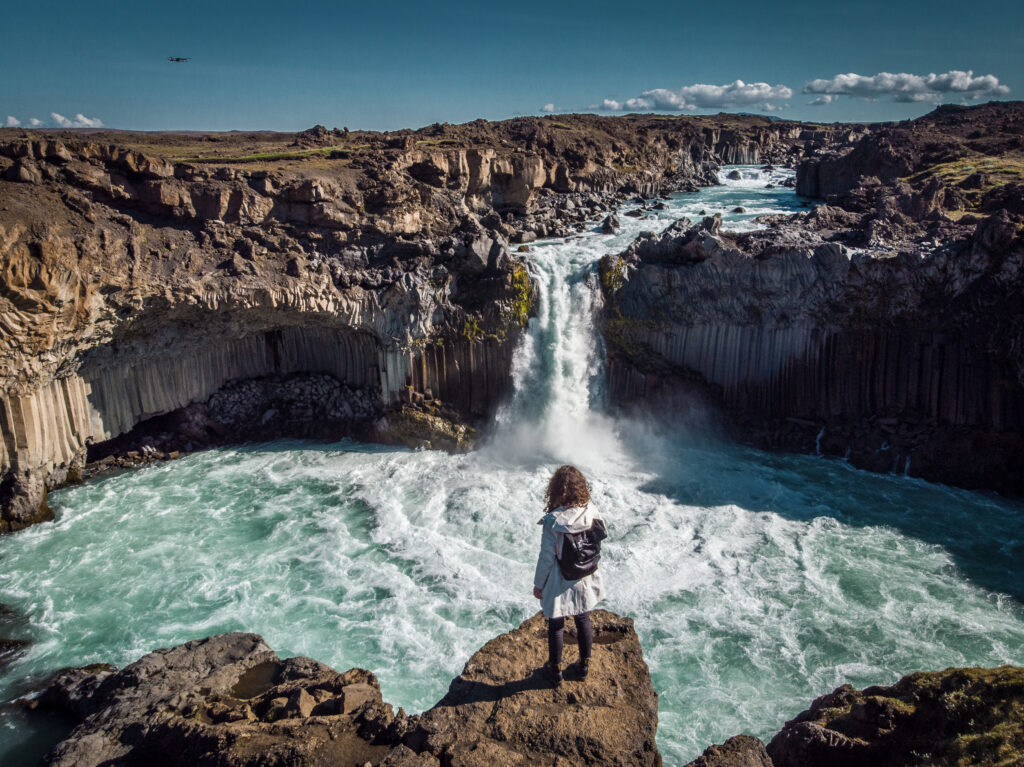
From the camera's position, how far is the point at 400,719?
789 centimetres

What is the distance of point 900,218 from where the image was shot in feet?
78.2

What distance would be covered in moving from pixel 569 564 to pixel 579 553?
16 cm

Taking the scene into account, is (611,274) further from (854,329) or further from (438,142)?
(438,142)

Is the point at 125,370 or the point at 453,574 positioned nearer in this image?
the point at 453,574

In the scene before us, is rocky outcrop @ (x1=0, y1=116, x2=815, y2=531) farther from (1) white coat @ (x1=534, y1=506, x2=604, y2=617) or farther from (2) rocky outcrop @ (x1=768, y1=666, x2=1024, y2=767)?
(2) rocky outcrop @ (x1=768, y1=666, x2=1024, y2=767)

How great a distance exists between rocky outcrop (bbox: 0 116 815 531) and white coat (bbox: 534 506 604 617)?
16.5 meters

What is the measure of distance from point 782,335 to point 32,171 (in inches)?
986

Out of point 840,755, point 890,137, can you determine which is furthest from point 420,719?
point 890,137

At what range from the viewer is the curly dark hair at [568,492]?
7488mm

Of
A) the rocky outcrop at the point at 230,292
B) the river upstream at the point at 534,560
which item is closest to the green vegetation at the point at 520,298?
the rocky outcrop at the point at 230,292

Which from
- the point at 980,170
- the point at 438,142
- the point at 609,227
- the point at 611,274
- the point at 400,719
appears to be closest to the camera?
the point at 400,719

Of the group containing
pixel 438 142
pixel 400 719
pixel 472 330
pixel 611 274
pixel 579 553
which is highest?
pixel 438 142

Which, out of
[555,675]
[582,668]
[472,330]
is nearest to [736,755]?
[582,668]

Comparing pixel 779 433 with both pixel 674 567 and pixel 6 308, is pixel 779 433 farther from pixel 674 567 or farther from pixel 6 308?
pixel 6 308
